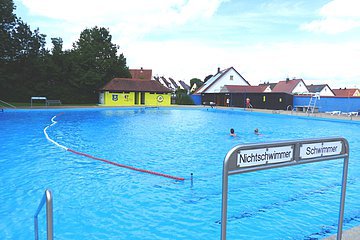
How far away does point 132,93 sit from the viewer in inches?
1635

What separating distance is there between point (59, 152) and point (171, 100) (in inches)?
1451

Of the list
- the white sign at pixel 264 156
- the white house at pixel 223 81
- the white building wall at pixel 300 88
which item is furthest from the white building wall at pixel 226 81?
the white sign at pixel 264 156

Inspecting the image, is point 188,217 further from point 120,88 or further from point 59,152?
point 120,88

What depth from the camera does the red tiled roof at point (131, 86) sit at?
39.9 meters

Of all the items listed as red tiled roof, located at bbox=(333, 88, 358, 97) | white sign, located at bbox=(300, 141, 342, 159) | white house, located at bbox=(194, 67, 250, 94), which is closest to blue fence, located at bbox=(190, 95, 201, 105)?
white house, located at bbox=(194, 67, 250, 94)

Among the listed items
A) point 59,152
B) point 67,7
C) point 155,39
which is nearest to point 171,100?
point 155,39

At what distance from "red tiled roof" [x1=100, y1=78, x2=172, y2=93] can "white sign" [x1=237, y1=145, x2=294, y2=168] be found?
38.3 meters

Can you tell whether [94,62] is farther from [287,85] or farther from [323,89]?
[323,89]

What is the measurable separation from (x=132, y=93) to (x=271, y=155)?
4002 cm

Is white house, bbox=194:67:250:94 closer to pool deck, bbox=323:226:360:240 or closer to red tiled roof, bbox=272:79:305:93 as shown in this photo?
red tiled roof, bbox=272:79:305:93

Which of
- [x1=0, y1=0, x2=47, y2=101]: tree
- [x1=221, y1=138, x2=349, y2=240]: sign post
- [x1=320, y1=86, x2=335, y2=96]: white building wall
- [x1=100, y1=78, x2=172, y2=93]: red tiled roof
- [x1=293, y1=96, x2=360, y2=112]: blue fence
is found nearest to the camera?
[x1=221, y1=138, x2=349, y2=240]: sign post

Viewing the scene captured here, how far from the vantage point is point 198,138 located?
14.6m

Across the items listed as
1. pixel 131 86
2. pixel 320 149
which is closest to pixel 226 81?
Answer: pixel 131 86

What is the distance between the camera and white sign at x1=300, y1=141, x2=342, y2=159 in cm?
281
